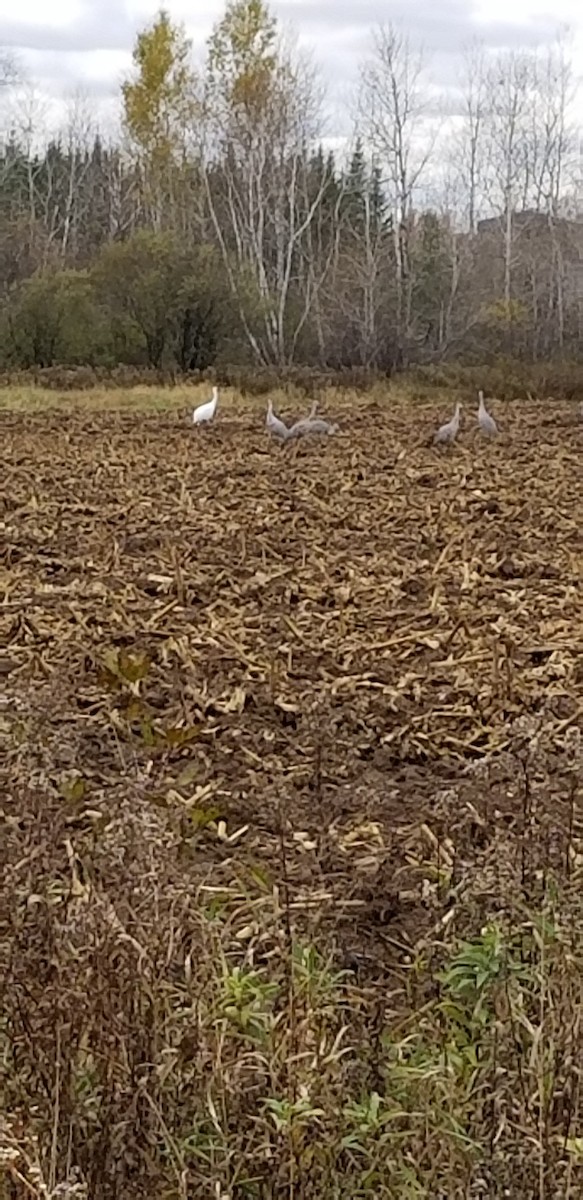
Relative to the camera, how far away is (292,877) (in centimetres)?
379

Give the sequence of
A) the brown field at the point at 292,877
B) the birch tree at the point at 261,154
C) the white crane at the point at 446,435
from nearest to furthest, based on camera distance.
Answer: the brown field at the point at 292,877 → the white crane at the point at 446,435 → the birch tree at the point at 261,154

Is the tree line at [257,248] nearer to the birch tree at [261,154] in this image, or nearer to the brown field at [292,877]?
the birch tree at [261,154]

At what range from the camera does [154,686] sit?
5.49 m

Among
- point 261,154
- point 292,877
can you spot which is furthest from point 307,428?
point 261,154

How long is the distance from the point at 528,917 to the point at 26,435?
13043 millimetres

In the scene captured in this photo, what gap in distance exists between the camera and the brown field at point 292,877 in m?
2.66

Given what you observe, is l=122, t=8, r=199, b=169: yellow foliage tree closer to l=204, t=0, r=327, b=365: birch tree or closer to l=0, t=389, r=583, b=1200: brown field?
l=204, t=0, r=327, b=365: birch tree

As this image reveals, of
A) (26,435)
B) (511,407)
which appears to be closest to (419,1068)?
(26,435)

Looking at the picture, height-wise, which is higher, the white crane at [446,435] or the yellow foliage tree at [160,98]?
the yellow foliage tree at [160,98]

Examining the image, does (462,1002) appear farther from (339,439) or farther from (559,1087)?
(339,439)

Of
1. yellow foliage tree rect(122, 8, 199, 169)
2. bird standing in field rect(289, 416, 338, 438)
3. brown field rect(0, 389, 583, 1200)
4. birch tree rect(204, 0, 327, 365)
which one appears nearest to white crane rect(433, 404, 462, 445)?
bird standing in field rect(289, 416, 338, 438)

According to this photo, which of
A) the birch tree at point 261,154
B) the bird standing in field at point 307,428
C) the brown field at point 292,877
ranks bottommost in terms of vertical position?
the brown field at point 292,877

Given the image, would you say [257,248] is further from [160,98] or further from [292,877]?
[292,877]

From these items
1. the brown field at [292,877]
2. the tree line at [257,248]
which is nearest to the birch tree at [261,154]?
the tree line at [257,248]
